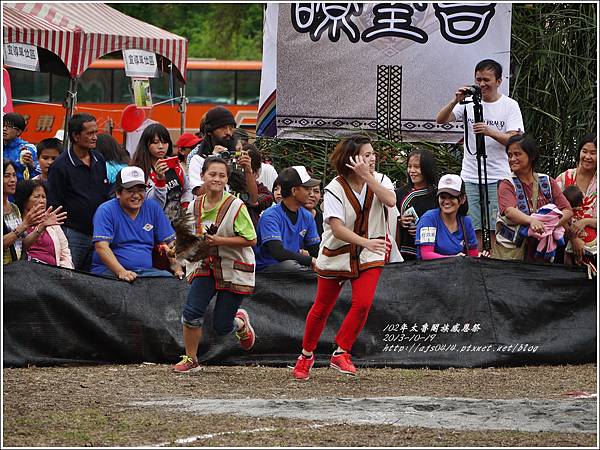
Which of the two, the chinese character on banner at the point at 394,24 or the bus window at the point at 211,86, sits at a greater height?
the chinese character on banner at the point at 394,24

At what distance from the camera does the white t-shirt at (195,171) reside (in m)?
10.1

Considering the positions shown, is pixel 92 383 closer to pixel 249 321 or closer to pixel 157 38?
pixel 249 321

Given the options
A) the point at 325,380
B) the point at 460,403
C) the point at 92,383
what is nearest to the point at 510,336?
the point at 325,380

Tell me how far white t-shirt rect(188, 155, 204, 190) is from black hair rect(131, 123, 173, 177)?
78cm

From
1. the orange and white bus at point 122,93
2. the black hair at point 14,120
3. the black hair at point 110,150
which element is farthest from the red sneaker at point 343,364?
the orange and white bus at point 122,93

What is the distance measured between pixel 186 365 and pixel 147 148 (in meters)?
2.55

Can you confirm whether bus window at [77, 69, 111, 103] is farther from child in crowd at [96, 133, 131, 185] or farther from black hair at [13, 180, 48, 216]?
black hair at [13, 180, 48, 216]

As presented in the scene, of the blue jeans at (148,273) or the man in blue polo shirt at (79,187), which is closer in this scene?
the blue jeans at (148,273)

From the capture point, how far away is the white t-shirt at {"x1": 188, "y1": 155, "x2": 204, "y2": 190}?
10.1 meters

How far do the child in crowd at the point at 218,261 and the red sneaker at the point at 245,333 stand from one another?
0.55 feet

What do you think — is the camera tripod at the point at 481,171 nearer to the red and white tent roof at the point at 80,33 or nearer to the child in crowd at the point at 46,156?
the child in crowd at the point at 46,156

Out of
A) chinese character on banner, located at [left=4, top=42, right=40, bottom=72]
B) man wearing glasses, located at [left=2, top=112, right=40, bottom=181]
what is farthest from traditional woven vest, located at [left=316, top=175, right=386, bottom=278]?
chinese character on banner, located at [left=4, top=42, right=40, bottom=72]

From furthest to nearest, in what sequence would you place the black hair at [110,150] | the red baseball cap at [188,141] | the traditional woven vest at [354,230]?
the red baseball cap at [188,141] < the black hair at [110,150] < the traditional woven vest at [354,230]

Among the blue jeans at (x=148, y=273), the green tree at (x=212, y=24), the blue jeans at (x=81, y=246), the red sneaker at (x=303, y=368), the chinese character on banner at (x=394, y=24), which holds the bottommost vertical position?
the red sneaker at (x=303, y=368)
